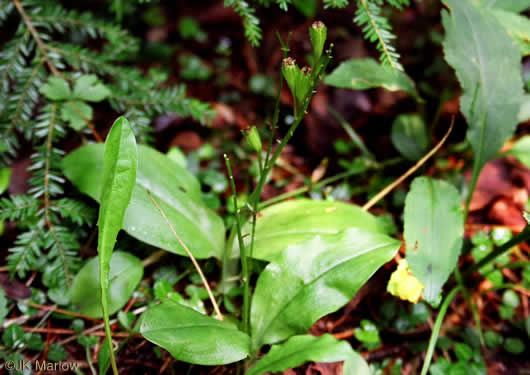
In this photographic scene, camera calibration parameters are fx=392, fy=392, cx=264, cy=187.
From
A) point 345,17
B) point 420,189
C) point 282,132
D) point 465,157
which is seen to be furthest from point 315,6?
point 420,189

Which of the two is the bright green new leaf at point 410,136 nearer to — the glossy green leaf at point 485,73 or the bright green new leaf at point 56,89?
the glossy green leaf at point 485,73

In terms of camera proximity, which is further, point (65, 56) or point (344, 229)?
point (65, 56)

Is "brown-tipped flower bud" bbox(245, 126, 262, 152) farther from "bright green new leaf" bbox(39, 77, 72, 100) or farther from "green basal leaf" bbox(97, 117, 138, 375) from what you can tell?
"bright green new leaf" bbox(39, 77, 72, 100)

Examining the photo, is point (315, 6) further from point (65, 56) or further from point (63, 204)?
point (63, 204)

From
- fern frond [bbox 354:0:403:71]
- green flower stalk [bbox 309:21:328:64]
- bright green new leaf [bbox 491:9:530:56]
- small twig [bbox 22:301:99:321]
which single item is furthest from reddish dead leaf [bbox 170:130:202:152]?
bright green new leaf [bbox 491:9:530:56]

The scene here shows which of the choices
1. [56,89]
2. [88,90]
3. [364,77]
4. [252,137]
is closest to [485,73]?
[364,77]

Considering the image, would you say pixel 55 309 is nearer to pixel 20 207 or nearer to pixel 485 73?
pixel 20 207
